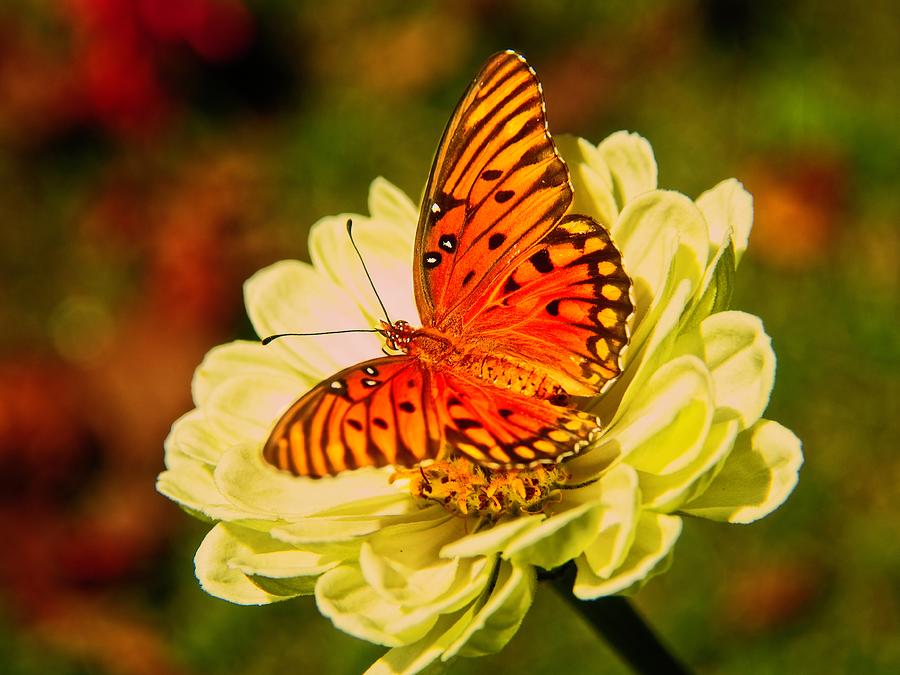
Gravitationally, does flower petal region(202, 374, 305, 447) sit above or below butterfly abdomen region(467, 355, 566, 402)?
above

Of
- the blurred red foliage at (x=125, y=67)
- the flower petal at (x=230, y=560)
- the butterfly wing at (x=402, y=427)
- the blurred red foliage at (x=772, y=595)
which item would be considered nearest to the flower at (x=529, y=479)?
the flower petal at (x=230, y=560)

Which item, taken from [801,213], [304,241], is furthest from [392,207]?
[304,241]

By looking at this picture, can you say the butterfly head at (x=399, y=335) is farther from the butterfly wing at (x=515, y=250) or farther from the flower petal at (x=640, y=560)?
the flower petal at (x=640, y=560)

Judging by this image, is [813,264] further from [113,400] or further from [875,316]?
[113,400]

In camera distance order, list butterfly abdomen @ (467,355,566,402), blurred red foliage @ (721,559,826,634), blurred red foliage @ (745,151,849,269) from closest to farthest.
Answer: butterfly abdomen @ (467,355,566,402) < blurred red foliage @ (721,559,826,634) < blurred red foliage @ (745,151,849,269)

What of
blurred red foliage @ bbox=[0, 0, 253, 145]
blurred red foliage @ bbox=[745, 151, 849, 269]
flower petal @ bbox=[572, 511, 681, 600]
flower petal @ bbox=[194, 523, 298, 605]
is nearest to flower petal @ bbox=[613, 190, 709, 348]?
flower petal @ bbox=[572, 511, 681, 600]

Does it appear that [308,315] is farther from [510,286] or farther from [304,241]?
[304,241]

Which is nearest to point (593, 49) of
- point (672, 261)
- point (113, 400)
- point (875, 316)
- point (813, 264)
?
point (813, 264)

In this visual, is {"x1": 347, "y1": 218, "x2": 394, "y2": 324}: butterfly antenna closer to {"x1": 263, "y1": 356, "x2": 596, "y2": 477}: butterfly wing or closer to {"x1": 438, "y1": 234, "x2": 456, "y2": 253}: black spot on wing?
{"x1": 438, "y1": 234, "x2": 456, "y2": 253}: black spot on wing
